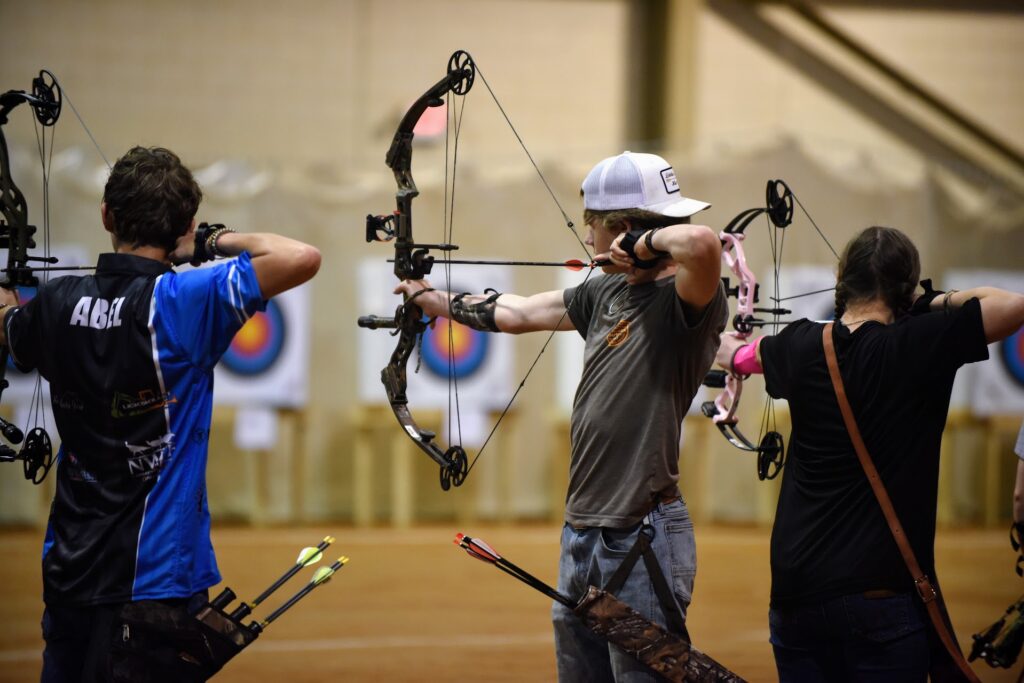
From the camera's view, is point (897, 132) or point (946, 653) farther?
point (897, 132)

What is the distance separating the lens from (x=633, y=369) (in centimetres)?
188

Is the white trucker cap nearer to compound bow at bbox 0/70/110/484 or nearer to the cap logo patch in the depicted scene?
the cap logo patch

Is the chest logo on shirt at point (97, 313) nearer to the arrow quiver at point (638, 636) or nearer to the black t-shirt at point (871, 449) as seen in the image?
the arrow quiver at point (638, 636)

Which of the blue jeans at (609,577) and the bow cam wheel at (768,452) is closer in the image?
the blue jeans at (609,577)

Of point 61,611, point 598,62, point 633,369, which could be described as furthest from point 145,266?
point 598,62

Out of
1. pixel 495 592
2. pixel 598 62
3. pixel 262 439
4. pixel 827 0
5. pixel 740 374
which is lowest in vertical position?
pixel 495 592

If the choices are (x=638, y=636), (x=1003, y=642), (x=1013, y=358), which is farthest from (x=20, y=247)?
(x=1013, y=358)

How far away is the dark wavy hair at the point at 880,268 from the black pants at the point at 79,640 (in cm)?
126

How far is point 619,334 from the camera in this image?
192cm

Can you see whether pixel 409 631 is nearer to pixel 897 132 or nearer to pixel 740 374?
pixel 740 374

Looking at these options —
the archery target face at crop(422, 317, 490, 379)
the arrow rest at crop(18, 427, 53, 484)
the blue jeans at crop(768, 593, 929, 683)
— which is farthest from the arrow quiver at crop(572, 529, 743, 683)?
the archery target face at crop(422, 317, 490, 379)

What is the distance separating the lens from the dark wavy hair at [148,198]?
175 cm

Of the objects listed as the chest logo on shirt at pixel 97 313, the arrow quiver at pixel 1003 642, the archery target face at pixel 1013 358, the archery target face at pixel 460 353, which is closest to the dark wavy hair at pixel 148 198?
the chest logo on shirt at pixel 97 313

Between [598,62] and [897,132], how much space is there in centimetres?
225
